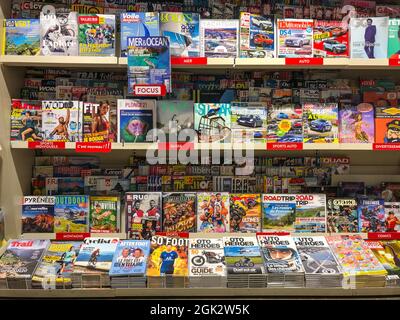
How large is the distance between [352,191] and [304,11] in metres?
1.30

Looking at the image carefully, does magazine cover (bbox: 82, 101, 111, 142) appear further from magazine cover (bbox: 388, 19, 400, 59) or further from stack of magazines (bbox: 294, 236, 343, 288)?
magazine cover (bbox: 388, 19, 400, 59)

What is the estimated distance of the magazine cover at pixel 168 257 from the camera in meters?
2.38

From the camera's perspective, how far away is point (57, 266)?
8.05 feet

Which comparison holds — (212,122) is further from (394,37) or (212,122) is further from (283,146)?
(394,37)

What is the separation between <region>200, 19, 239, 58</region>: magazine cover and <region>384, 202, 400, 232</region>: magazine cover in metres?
1.46

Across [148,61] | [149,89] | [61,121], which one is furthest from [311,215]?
[61,121]

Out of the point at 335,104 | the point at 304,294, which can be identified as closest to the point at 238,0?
the point at 335,104

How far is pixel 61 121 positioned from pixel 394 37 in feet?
7.27

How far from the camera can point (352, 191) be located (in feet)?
9.87

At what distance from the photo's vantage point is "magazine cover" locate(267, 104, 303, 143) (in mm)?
2789

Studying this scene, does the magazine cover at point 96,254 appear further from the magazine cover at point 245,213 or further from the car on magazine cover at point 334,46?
the car on magazine cover at point 334,46

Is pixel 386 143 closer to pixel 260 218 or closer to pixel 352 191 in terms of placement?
pixel 352 191

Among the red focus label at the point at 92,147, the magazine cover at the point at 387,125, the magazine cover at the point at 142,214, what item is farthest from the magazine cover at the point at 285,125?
the red focus label at the point at 92,147
